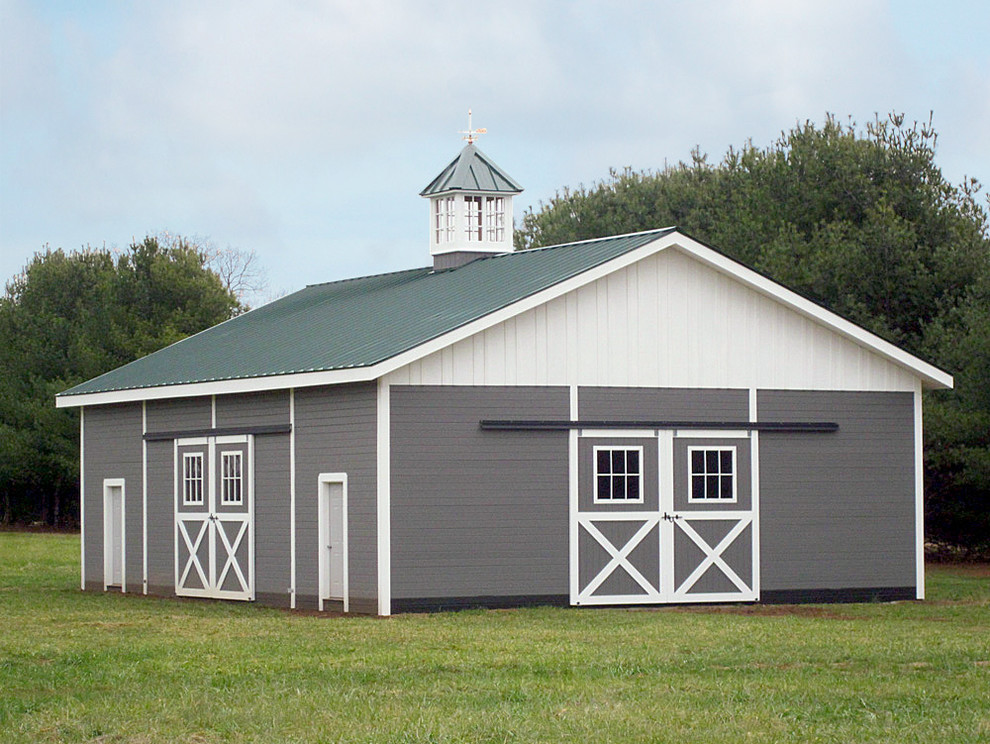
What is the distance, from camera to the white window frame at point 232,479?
23281mm

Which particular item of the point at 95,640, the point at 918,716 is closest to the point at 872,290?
the point at 95,640

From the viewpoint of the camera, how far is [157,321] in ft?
174

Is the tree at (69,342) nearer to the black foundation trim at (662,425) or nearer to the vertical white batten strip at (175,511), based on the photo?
the vertical white batten strip at (175,511)

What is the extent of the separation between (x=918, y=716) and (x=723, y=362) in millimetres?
11396

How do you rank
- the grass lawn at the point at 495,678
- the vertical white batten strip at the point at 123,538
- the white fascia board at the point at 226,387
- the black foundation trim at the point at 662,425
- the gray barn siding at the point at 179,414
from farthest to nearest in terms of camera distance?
the vertical white batten strip at the point at 123,538, the gray barn siding at the point at 179,414, the black foundation trim at the point at 662,425, the white fascia board at the point at 226,387, the grass lawn at the point at 495,678

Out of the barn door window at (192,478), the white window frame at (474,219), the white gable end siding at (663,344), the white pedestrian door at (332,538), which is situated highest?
the white window frame at (474,219)

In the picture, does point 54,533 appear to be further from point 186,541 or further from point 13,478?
point 186,541

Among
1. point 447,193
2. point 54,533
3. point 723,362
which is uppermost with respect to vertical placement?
point 447,193

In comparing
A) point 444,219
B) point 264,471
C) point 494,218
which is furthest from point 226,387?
point 494,218

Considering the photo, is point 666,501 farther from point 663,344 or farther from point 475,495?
point 475,495

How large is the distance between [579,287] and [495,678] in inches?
359

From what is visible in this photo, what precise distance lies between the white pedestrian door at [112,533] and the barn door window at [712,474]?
9.57 metres

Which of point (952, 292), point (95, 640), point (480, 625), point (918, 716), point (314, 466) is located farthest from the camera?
point (952, 292)

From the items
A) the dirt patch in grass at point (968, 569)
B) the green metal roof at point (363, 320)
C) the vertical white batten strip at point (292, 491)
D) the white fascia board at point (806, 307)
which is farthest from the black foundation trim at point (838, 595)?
the dirt patch in grass at point (968, 569)
